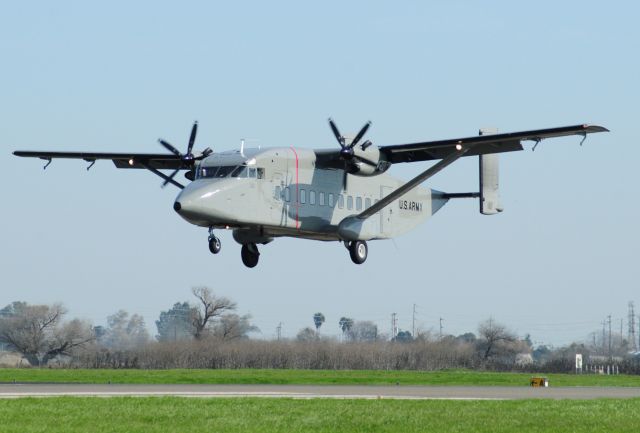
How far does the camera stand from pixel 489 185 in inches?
1914

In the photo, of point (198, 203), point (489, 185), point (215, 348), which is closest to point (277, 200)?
point (198, 203)

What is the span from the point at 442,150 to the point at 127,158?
505 inches

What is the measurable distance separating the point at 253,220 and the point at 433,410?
536 inches

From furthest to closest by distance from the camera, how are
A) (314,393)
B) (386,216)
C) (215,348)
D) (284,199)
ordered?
(215,348) → (386,216) → (284,199) → (314,393)

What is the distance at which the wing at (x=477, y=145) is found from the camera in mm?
37969

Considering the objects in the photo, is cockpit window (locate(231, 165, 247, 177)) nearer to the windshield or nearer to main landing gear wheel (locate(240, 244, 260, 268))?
the windshield

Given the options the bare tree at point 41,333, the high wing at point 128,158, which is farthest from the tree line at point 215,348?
the high wing at point 128,158

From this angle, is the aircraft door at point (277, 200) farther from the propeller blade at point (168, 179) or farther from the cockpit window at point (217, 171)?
the propeller blade at point (168, 179)

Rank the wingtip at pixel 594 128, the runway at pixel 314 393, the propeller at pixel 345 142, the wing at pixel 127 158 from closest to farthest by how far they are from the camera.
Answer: the runway at pixel 314 393 → the wingtip at pixel 594 128 → the propeller at pixel 345 142 → the wing at pixel 127 158

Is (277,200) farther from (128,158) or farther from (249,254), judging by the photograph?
(128,158)

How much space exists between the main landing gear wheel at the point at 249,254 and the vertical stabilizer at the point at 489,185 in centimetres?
1068

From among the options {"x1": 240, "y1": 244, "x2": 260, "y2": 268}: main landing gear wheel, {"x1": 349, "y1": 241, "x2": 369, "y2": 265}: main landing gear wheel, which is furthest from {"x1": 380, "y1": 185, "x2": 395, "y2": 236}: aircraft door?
{"x1": 240, "y1": 244, "x2": 260, "y2": 268}: main landing gear wheel

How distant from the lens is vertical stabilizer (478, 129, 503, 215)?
48.5m

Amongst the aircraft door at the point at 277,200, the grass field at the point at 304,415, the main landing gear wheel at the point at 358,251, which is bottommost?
the grass field at the point at 304,415
